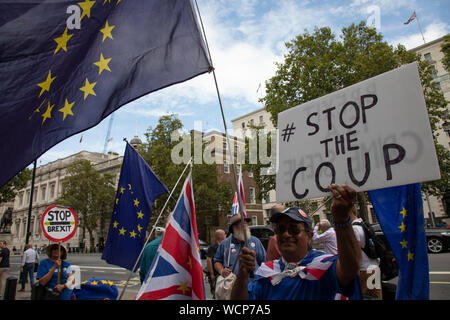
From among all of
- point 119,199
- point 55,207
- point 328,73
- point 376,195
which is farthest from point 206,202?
point 376,195

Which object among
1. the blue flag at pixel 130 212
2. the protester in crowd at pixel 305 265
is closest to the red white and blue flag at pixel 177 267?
the protester in crowd at pixel 305 265

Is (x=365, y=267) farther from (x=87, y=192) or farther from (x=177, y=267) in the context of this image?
(x=87, y=192)

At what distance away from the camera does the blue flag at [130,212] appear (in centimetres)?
480

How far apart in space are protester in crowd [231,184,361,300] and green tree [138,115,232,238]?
88.6 feet

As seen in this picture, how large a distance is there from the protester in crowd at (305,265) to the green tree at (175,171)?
88.6 feet

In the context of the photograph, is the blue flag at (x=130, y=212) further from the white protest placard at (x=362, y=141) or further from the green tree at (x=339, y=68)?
the green tree at (x=339, y=68)

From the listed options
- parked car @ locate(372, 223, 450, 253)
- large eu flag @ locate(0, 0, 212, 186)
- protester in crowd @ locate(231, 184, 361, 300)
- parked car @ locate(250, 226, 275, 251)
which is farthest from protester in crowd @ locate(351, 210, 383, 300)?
parked car @ locate(250, 226, 275, 251)

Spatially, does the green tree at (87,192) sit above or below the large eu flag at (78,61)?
above

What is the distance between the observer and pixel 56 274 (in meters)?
4.93

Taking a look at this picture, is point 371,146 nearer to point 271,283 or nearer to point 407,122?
point 407,122

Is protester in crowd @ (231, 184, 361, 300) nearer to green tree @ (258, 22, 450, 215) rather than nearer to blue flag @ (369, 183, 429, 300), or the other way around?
blue flag @ (369, 183, 429, 300)

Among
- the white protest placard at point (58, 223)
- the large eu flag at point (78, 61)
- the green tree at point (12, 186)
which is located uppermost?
the green tree at point (12, 186)

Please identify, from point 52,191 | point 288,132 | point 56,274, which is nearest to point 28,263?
point 56,274

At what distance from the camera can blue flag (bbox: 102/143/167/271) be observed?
4.80 m
